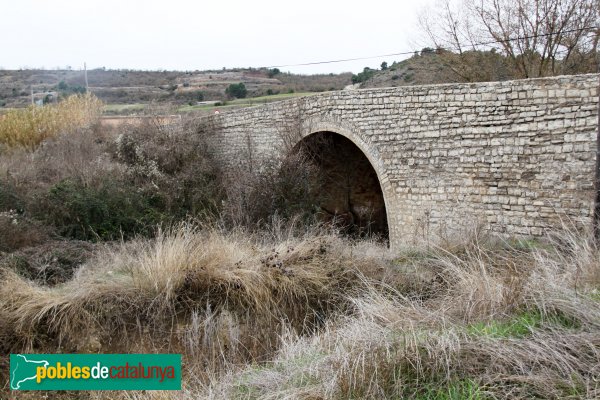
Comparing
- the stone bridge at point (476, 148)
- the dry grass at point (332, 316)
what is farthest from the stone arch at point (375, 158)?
the dry grass at point (332, 316)

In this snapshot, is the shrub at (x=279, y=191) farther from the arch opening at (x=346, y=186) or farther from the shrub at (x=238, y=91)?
the shrub at (x=238, y=91)

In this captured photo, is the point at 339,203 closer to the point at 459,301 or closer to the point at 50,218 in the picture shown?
the point at 50,218

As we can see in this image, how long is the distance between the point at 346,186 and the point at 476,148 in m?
5.89

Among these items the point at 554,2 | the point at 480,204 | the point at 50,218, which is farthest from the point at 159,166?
the point at 554,2

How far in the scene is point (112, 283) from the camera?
595 centimetres

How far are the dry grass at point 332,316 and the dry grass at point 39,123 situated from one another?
12052 mm

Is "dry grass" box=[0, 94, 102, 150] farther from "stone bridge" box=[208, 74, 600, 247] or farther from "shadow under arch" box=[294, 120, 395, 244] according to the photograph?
"stone bridge" box=[208, 74, 600, 247]

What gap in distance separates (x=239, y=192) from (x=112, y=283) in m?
6.16

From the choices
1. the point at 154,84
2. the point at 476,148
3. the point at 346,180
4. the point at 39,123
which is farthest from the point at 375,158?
the point at 154,84

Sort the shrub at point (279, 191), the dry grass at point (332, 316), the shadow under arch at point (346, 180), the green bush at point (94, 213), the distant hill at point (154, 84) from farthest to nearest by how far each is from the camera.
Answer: the distant hill at point (154, 84)
the shadow under arch at point (346, 180)
the shrub at point (279, 191)
the green bush at point (94, 213)
the dry grass at point (332, 316)

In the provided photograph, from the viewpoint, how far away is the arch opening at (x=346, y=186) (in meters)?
13.4

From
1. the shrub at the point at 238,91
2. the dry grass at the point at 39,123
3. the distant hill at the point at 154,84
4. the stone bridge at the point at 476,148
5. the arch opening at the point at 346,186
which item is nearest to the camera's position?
the stone bridge at the point at 476,148

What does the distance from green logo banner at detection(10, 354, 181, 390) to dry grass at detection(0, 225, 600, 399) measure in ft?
0.57

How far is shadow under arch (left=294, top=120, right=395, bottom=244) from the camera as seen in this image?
1312cm
